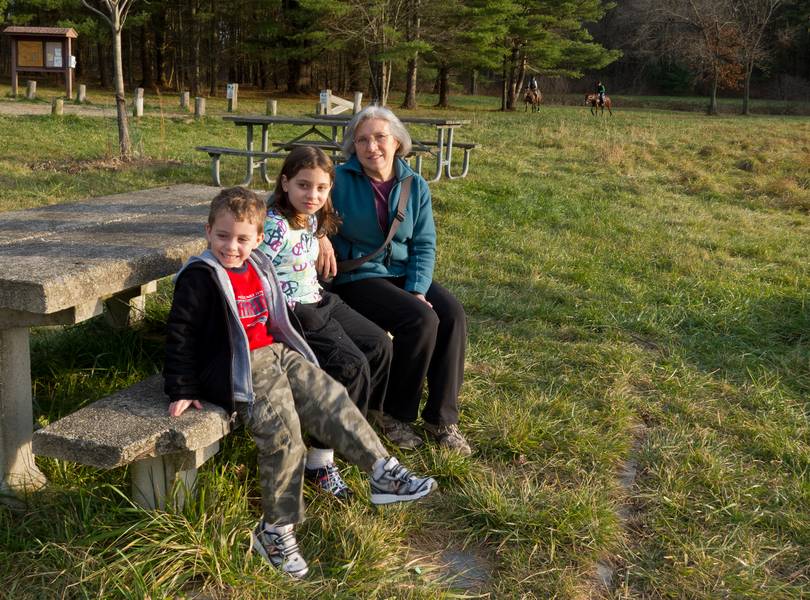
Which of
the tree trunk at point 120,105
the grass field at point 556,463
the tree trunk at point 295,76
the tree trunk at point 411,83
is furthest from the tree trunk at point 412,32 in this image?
the grass field at point 556,463

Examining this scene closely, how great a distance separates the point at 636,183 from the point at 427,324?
957cm

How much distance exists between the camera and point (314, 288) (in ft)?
10.7

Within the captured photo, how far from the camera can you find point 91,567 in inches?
92.0

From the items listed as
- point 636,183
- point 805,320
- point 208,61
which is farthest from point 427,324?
point 208,61

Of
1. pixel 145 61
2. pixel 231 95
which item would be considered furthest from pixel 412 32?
pixel 145 61

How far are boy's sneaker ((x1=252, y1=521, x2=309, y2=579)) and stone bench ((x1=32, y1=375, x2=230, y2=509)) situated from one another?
0.90ft

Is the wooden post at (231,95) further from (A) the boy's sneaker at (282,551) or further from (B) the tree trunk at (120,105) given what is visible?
(A) the boy's sneaker at (282,551)

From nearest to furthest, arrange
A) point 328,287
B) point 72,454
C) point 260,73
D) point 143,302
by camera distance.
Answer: point 72,454 < point 328,287 < point 143,302 < point 260,73

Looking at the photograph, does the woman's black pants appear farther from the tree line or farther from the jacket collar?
the tree line

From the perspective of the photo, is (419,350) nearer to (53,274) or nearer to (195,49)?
(53,274)

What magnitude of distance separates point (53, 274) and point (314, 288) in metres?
1.06

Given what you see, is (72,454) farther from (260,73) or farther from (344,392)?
(260,73)

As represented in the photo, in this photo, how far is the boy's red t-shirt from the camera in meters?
2.77

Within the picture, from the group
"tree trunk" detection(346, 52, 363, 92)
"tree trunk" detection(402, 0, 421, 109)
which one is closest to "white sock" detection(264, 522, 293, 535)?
"tree trunk" detection(402, 0, 421, 109)
